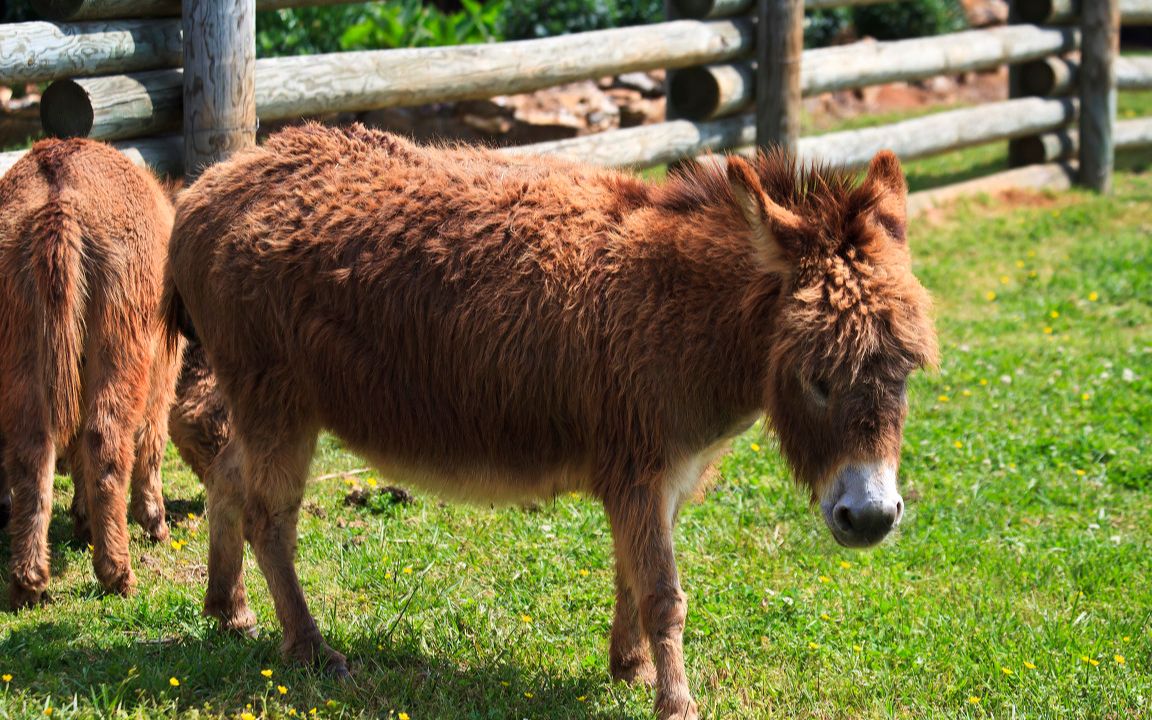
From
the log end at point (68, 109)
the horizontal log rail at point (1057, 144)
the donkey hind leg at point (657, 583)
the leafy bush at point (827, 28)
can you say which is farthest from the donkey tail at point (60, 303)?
the leafy bush at point (827, 28)

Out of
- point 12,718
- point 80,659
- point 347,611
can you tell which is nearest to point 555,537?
point 347,611

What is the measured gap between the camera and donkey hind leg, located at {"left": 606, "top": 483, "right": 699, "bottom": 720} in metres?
3.78

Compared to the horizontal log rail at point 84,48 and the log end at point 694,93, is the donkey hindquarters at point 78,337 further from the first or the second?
the log end at point 694,93

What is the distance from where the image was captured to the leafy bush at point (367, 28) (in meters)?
10.6

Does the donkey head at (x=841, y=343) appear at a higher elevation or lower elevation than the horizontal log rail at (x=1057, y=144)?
higher

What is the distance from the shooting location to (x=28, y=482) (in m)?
4.40

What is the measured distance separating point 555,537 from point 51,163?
260 cm

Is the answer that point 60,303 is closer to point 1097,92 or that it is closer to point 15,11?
point 15,11

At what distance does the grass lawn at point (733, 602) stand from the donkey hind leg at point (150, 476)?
110 mm

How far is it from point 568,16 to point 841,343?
9.80 metres

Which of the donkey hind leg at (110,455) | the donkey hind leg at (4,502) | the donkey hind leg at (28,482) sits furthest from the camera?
the donkey hind leg at (4,502)

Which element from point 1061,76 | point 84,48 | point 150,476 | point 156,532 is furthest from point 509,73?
point 1061,76

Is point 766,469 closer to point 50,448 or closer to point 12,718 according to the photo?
point 50,448

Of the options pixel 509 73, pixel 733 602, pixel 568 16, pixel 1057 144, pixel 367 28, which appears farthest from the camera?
pixel 568 16
